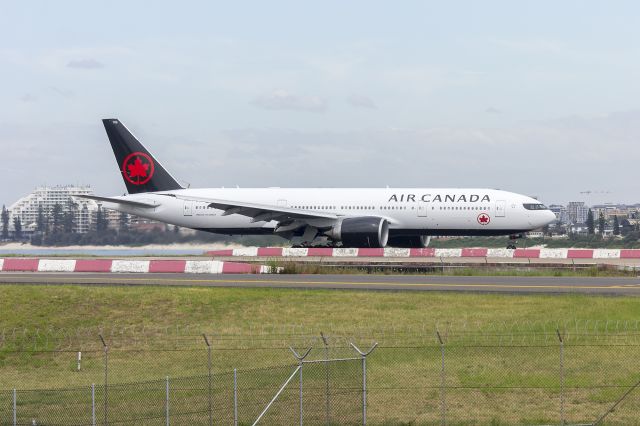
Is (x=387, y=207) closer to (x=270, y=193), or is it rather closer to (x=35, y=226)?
(x=270, y=193)

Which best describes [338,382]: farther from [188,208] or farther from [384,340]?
[188,208]

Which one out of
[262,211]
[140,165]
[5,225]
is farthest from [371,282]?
[5,225]

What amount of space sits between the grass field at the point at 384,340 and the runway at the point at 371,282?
2.31 m

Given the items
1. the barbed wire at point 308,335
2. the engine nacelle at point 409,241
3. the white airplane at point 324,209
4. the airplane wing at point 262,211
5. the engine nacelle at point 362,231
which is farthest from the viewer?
the engine nacelle at point 409,241

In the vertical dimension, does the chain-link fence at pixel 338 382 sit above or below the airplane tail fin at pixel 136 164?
below

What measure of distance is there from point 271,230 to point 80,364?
116ft

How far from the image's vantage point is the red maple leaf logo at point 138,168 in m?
65.9

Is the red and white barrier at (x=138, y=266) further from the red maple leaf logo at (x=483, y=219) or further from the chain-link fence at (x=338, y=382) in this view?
the chain-link fence at (x=338, y=382)

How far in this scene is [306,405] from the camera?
883 inches

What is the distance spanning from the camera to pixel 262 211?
59.6 meters

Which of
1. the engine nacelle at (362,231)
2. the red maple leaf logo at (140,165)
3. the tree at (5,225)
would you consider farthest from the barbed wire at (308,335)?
the tree at (5,225)

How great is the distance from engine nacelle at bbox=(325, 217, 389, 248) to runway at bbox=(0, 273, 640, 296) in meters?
12.9

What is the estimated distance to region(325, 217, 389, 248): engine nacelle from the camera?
190 ft

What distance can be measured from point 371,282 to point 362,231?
16696mm
